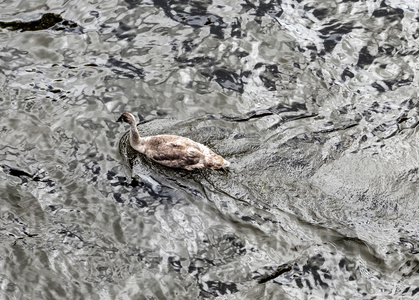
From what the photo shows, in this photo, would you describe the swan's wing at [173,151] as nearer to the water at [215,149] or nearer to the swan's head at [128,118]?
the water at [215,149]

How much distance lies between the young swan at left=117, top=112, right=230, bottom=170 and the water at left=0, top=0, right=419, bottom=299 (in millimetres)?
228

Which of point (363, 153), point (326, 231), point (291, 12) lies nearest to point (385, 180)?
point (363, 153)

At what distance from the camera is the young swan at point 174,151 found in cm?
1188

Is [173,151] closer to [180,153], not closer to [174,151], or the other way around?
[174,151]

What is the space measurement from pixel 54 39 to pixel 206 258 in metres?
7.30

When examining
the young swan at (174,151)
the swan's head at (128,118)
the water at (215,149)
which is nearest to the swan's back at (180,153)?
the young swan at (174,151)

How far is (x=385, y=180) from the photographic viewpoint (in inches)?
464

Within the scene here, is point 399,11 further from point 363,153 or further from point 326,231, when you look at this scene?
point 326,231

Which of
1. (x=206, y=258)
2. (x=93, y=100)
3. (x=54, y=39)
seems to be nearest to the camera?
(x=206, y=258)

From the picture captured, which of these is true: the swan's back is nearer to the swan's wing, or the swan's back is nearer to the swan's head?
the swan's wing

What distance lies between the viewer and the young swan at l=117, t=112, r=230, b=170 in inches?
468

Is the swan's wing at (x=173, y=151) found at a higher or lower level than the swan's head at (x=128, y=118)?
lower

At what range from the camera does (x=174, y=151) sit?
12.0 m

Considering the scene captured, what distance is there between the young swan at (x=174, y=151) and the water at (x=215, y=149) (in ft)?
0.75
